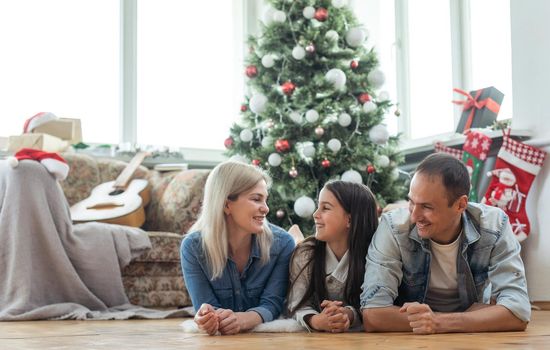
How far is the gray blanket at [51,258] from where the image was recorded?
3.21 m

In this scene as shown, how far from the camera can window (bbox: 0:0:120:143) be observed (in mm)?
4996

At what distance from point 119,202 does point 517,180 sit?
204 cm

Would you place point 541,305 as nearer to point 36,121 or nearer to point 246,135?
point 246,135

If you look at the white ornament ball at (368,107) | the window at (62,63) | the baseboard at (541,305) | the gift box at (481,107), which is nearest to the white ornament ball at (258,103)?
the white ornament ball at (368,107)

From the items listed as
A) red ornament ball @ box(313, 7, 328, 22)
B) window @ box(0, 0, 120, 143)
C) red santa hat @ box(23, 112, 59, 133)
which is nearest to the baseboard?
red ornament ball @ box(313, 7, 328, 22)

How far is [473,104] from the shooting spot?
425 centimetres

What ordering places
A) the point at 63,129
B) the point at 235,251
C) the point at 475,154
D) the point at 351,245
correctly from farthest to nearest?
the point at 63,129
the point at 475,154
the point at 235,251
the point at 351,245

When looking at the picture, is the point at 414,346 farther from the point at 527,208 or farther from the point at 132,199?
the point at 132,199

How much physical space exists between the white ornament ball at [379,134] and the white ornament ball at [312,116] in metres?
0.34

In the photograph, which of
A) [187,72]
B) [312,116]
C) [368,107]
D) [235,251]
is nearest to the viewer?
[235,251]

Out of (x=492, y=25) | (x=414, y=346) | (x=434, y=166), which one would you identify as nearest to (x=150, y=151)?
(x=492, y=25)

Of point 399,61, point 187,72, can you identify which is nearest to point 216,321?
point 399,61

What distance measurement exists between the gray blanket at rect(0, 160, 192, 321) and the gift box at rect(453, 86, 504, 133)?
6.53ft

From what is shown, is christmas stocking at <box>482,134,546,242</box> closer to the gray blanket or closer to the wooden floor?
the wooden floor
